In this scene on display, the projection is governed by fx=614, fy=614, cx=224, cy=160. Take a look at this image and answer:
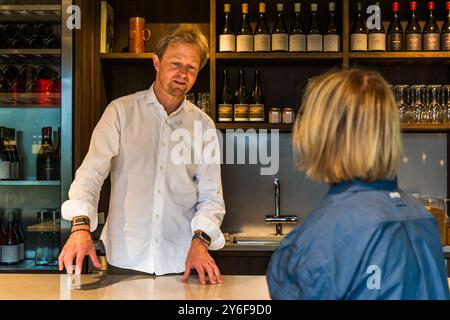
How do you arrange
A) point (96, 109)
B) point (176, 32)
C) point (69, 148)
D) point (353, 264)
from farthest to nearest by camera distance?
point (96, 109) < point (69, 148) < point (176, 32) < point (353, 264)

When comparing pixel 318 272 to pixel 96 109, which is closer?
pixel 318 272

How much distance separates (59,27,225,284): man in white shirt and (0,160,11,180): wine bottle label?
3.46 feet

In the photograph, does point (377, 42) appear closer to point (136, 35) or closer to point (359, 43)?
point (359, 43)

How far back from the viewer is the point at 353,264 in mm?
837

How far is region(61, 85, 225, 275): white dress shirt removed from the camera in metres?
2.01

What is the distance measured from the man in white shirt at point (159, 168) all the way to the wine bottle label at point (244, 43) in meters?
1.03

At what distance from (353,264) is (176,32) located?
1307 millimetres

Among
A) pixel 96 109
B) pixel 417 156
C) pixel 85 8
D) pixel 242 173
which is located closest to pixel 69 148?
pixel 96 109

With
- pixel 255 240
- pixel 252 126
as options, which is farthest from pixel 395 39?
pixel 255 240

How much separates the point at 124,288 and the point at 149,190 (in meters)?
0.61

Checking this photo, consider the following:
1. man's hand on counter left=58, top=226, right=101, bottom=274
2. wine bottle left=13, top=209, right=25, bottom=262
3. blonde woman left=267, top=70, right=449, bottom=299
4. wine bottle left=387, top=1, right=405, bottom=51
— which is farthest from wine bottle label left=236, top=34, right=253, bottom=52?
blonde woman left=267, top=70, right=449, bottom=299

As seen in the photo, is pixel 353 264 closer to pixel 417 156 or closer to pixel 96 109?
pixel 96 109

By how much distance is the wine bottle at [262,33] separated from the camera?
10.2ft

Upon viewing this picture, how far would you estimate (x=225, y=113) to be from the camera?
10.2 ft
